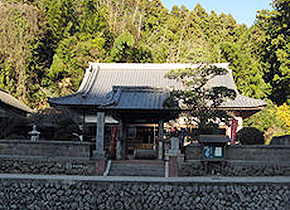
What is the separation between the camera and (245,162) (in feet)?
38.9

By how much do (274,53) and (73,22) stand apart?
18435 millimetres

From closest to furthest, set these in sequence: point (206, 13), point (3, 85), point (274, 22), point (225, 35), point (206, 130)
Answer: point (206, 130), point (3, 85), point (274, 22), point (225, 35), point (206, 13)

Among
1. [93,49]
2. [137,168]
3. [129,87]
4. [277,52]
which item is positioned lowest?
[137,168]

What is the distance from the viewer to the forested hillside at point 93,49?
24828mm

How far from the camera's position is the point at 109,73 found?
71.5 ft

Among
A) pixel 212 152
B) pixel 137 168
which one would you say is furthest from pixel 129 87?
pixel 212 152

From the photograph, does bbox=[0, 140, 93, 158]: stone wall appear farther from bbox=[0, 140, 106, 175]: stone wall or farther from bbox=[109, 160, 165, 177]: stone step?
bbox=[109, 160, 165, 177]: stone step

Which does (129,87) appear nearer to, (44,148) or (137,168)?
(137,168)

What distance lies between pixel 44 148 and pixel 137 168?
12.1ft

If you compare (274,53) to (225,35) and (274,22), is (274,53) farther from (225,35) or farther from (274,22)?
(225,35)

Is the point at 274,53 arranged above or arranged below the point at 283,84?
above

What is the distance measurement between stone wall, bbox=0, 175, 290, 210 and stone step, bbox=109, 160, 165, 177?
96.7 inches

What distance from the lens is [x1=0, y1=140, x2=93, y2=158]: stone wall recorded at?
12.0m

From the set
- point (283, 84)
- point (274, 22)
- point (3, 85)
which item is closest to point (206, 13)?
point (274, 22)
